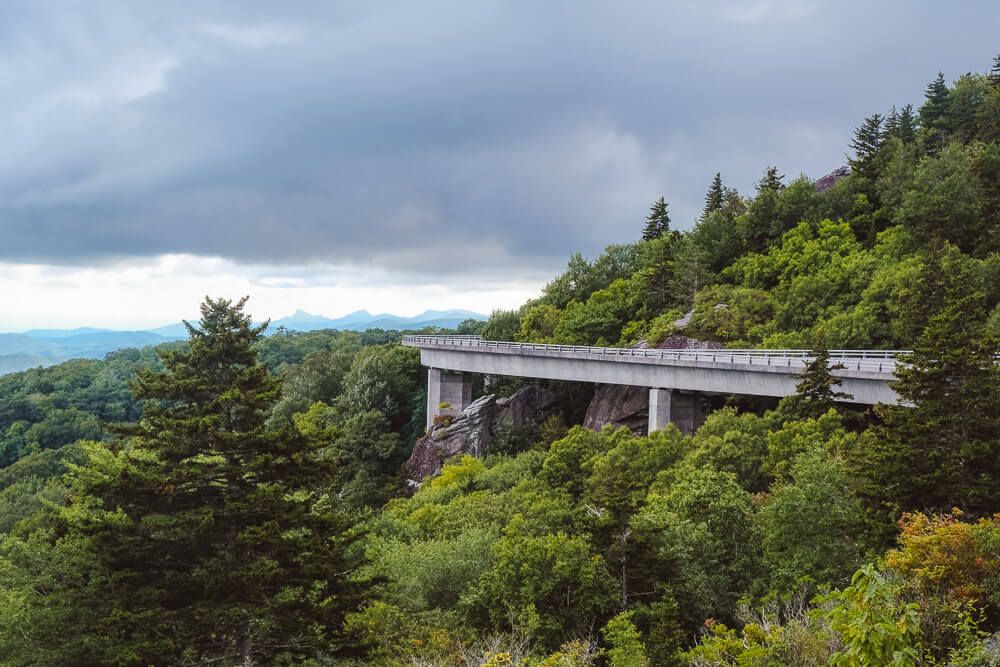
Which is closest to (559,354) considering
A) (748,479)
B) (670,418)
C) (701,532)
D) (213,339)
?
(670,418)

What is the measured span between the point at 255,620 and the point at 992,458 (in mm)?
20253

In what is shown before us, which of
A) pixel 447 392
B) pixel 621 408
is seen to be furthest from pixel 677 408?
pixel 447 392

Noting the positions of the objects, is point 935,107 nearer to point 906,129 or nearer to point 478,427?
point 906,129

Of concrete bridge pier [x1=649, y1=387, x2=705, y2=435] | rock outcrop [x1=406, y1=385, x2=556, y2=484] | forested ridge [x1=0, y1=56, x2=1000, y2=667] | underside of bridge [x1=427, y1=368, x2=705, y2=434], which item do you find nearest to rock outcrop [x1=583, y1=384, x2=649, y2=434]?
concrete bridge pier [x1=649, y1=387, x2=705, y2=435]

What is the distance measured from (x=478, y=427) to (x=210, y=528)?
152ft

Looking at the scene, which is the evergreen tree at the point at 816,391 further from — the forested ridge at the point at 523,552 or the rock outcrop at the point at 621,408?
the rock outcrop at the point at 621,408

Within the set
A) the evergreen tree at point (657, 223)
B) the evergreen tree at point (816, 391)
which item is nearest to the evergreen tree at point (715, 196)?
the evergreen tree at point (657, 223)

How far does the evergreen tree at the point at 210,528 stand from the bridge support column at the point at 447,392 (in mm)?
53371

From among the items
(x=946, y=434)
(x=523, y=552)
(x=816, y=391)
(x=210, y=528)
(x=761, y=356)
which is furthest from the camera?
(x=761, y=356)

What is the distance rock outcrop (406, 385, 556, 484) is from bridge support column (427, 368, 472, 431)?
5824 millimetres

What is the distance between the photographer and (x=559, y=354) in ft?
196

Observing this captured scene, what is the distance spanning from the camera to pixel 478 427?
213 feet

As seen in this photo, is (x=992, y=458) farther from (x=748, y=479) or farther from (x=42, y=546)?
(x=42, y=546)

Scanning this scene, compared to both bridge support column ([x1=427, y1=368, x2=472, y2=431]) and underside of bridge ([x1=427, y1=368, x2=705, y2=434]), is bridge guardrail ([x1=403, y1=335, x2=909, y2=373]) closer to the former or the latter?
underside of bridge ([x1=427, y1=368, x2=705, y2=434])
